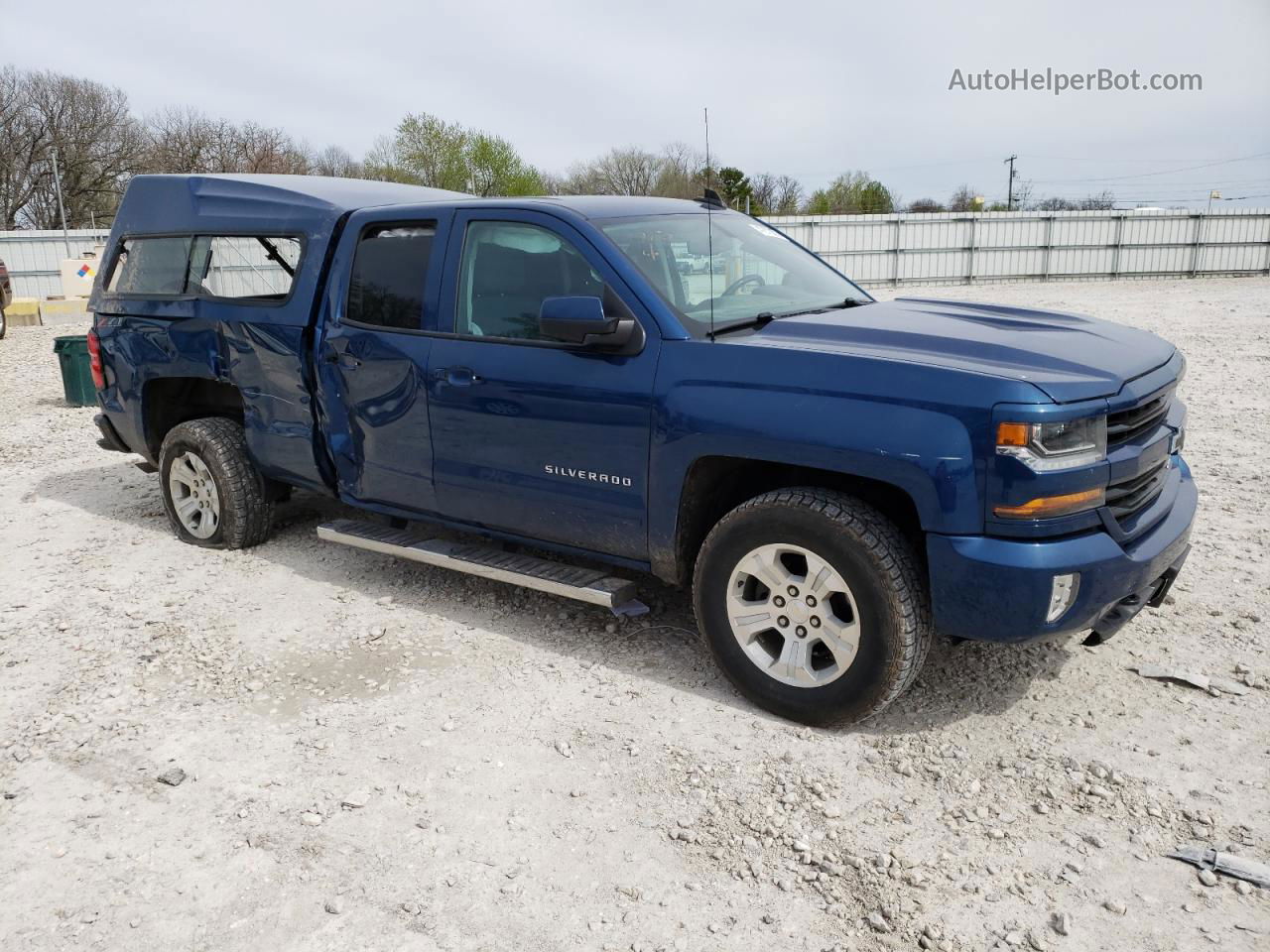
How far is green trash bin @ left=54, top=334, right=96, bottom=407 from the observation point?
10211 millimetres

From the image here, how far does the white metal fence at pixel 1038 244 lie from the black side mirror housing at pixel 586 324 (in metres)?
28.4

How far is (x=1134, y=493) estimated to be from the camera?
3.47 metres

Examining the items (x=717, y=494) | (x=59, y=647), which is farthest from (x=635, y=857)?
(x=59, y=647)

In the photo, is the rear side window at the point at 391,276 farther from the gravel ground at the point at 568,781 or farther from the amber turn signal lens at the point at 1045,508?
the amber turn signal lens at the point at 1045,508

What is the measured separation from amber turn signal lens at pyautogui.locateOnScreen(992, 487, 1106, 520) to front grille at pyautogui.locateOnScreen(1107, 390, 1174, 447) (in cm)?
27

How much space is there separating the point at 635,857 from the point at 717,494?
148 centimetres

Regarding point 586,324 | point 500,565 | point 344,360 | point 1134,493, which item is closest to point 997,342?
point 1134,493

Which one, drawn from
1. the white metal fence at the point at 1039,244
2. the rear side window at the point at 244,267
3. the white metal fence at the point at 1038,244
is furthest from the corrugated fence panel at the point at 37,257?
the rear side window at the point at 244,267

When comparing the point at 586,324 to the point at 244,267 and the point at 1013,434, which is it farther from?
the point at 244,267

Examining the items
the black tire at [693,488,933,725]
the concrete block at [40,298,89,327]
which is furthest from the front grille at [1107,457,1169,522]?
the concrete block at [40,298,89,327]

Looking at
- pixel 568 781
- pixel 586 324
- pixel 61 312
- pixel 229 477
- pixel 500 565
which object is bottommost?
pixel 568 781

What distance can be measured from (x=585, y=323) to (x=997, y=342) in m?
1.51

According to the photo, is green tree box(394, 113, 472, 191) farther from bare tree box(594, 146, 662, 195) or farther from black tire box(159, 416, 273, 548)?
black tire box(159, 416, 273, 548)

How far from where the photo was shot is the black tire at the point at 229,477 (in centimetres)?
556
